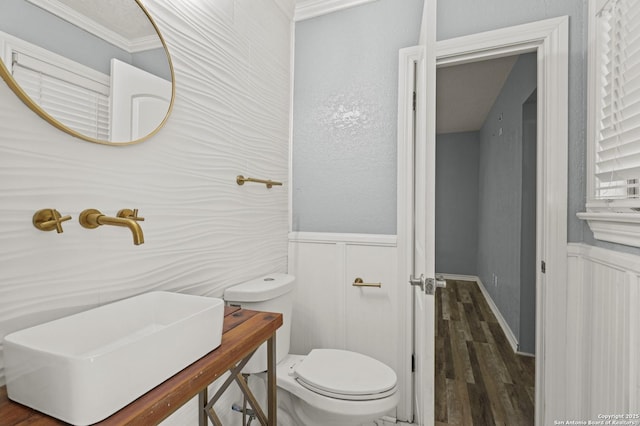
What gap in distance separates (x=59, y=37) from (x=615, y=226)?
183cm

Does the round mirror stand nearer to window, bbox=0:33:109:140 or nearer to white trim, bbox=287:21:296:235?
window, bbox=0:33:109:140

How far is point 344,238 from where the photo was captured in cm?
183

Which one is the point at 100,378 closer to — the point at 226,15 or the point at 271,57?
the point at 226,15

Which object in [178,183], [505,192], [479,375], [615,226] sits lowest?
[479,375]

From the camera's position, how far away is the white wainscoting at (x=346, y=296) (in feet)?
5.73

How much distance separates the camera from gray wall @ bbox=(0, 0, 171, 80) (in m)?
0.71

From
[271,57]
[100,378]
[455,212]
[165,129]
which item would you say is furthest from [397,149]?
[455,212]

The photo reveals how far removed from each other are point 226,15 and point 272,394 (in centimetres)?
154

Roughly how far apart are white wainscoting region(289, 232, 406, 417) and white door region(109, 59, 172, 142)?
1.09m

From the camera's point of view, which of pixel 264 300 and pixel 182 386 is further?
pixel 264 300

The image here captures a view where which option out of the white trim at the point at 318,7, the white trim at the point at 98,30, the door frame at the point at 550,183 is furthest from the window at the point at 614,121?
the white trim at the point at 98,30

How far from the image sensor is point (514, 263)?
2.88 m

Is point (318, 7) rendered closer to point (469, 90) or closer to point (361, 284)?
point (361, 284)

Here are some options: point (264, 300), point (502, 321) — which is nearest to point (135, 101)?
point (264, 300)
